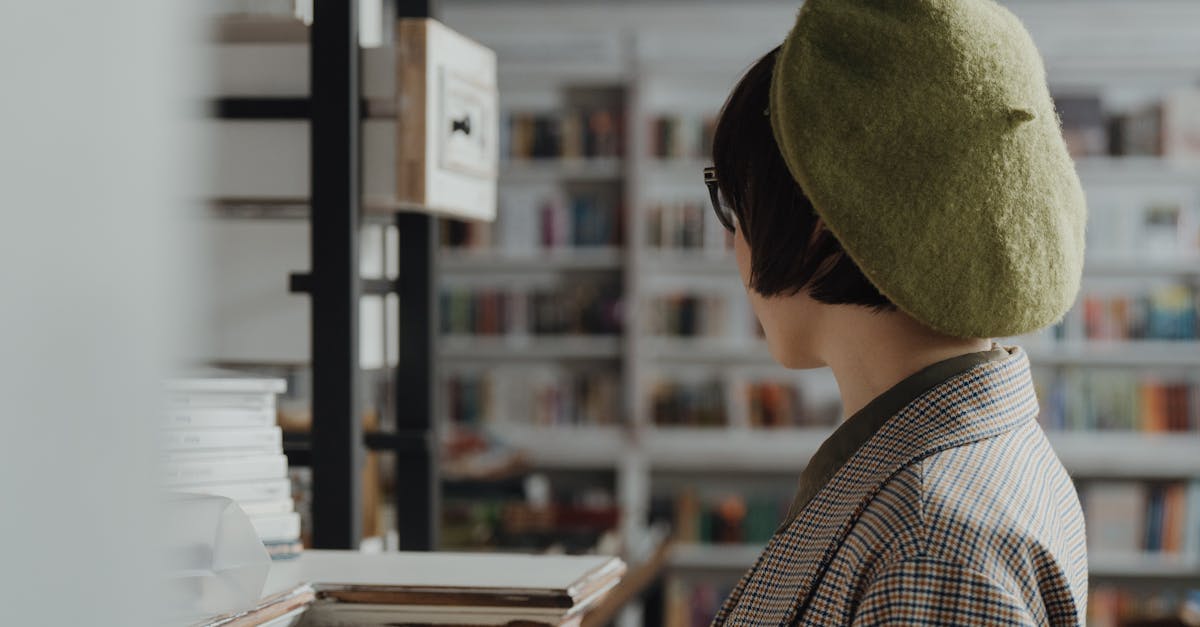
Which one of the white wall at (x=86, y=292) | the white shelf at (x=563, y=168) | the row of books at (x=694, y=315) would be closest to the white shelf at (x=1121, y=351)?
the row of books at (x=694, y=315)

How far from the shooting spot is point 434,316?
1.63m

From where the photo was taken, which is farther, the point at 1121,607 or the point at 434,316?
the point at 1121,607

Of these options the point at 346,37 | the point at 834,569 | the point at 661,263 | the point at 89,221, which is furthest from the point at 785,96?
the point at 661,263

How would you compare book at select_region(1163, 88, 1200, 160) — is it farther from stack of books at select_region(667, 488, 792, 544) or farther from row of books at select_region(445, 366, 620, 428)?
row of books at select_region(445, 366, 620, 428)

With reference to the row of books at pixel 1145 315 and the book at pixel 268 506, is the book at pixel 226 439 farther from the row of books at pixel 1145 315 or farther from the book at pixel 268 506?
the row of books at pixel 1145 315

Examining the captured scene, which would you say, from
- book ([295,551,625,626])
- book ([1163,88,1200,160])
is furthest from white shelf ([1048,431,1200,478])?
book ([295,551,625,626])

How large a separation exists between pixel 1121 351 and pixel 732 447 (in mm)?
1597

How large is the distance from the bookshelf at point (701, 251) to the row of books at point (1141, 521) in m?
0.06

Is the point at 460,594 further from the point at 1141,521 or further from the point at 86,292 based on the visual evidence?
the point at 1141,521

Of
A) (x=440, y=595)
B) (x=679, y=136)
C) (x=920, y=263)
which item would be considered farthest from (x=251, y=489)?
(x=679, y=136)

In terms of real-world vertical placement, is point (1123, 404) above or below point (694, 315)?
below

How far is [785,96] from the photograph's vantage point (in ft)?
2.53

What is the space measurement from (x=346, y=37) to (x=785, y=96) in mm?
777

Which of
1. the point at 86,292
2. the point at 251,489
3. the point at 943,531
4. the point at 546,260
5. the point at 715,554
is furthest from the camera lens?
the point at 546,260
